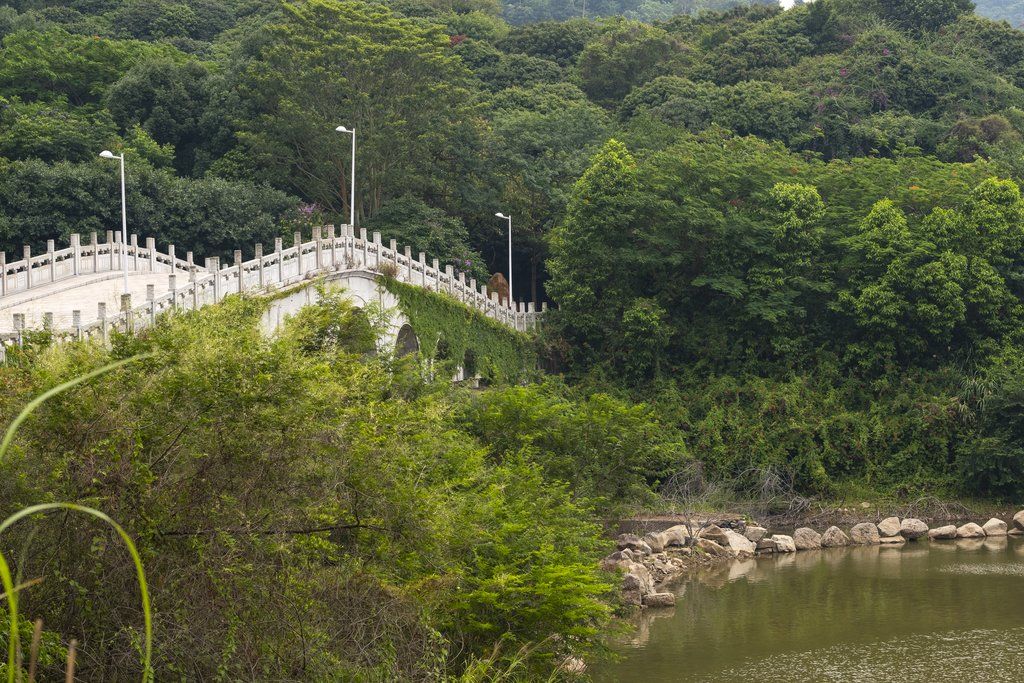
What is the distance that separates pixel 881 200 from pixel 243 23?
39.9 metres

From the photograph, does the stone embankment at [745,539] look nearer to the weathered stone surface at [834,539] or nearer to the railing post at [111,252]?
the weathered stone surface at [834,539]

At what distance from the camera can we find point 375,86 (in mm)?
51219

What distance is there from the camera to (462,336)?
42.4m

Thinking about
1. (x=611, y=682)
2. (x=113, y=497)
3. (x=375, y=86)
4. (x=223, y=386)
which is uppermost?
(x=375, y=86)

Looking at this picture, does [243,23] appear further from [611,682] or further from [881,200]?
[611,682]

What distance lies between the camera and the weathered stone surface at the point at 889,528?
38.2m

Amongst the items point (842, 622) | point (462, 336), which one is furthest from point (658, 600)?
point (462, 336)

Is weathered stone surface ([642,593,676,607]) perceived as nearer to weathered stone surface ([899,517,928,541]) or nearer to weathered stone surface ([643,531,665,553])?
weathered stone surface ([643,531,665,553])

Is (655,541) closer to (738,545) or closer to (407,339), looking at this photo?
(738,545)

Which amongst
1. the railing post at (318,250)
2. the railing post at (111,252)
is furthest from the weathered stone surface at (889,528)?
the railing post at (111,252)

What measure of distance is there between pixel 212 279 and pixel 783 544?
54.5 ft

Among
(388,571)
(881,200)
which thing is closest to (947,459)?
(881,200)

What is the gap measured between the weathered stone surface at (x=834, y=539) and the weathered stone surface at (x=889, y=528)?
1.12 m

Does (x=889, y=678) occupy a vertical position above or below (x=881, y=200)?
below
